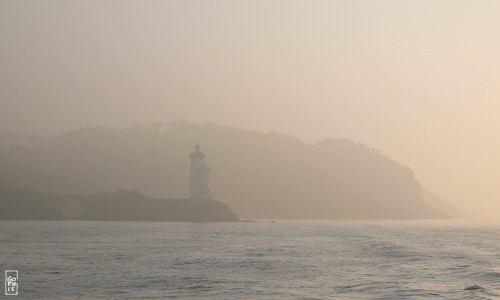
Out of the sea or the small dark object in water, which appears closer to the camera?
the sea

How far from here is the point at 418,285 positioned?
4566cm

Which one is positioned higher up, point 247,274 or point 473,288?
point 247,274

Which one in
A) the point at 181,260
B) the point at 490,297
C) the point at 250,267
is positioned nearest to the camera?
the point at 490,297

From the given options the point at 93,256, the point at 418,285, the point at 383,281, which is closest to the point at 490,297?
the point at 418,285

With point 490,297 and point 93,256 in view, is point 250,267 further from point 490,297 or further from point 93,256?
point 490,297

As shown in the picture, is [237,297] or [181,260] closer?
[237,297]

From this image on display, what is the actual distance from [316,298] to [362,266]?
70.8 feet

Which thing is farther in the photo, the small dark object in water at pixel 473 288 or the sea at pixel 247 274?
the small dark object in water at pixel 473 288

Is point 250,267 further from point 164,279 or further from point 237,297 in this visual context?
point 237,297

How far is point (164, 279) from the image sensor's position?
48.5m

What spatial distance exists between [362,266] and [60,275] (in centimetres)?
2589

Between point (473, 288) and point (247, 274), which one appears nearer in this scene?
point (473, 288)

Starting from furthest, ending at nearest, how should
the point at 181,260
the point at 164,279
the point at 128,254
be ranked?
the point at 128,254, the point at 181,260, the point at 164,279

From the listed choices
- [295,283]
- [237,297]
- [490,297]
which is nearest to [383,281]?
[295,283]
